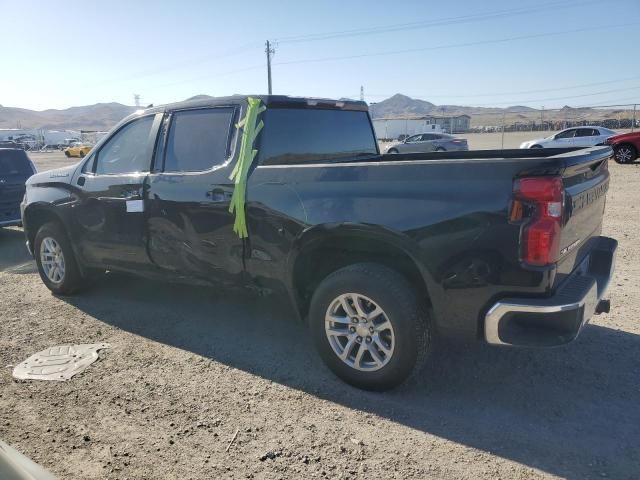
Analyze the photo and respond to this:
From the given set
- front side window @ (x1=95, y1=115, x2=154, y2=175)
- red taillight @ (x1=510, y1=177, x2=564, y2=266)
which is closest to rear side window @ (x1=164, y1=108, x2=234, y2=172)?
front side window @ (x1=95, y1=115, x2=154, y2=175)

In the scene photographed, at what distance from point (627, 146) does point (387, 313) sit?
1967 centimetres

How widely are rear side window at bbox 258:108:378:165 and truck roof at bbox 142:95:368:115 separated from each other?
0.16 ft

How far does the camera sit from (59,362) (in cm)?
404

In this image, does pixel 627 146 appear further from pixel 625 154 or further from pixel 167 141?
pixel 167 141

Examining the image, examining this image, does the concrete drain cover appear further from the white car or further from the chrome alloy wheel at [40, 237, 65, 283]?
the white car

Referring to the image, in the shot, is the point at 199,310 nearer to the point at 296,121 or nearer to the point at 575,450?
the point at 296,121

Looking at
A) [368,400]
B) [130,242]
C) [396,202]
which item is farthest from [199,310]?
[396,202]

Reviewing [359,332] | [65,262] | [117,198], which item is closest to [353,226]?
[359,332]

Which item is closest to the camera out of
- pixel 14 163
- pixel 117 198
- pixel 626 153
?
pixel 117 198

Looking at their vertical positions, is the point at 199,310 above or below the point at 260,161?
below

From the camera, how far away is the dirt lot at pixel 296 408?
2.71 m

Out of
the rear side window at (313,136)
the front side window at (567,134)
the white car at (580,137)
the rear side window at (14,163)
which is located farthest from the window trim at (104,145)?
the front side window at (567,134)

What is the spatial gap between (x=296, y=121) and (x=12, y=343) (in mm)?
3092

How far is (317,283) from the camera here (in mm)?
3771
